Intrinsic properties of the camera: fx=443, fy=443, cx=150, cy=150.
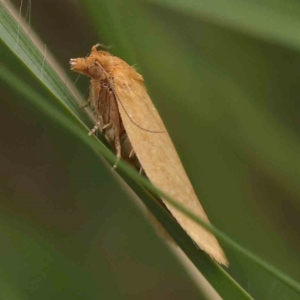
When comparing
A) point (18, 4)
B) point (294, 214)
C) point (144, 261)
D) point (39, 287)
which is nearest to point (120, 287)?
point (144, 261)

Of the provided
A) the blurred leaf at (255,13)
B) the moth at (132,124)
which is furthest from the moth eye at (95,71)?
the blurred leaf at (255,13)

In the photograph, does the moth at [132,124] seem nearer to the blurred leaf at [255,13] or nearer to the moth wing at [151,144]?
the moth wing at [151,144]

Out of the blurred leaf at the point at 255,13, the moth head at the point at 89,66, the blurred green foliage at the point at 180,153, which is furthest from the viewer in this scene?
the blurred green foliage at the point at 180,153

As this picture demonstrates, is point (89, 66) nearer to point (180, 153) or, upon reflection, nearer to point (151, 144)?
point (151, 144)

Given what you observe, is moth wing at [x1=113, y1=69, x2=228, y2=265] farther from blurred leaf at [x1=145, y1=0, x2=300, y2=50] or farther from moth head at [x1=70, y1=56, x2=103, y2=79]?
blurred leaf at [x1=145, y1=0, x2=300, y2=50]

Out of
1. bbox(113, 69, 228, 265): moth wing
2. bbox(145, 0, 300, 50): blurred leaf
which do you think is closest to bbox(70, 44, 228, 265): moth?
bbox(113, 69, 228, 265): moth wing

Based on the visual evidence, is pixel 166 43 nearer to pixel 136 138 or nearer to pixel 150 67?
pixel 150 67

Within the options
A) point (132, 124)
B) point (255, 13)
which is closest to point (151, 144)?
point (132, 124)
